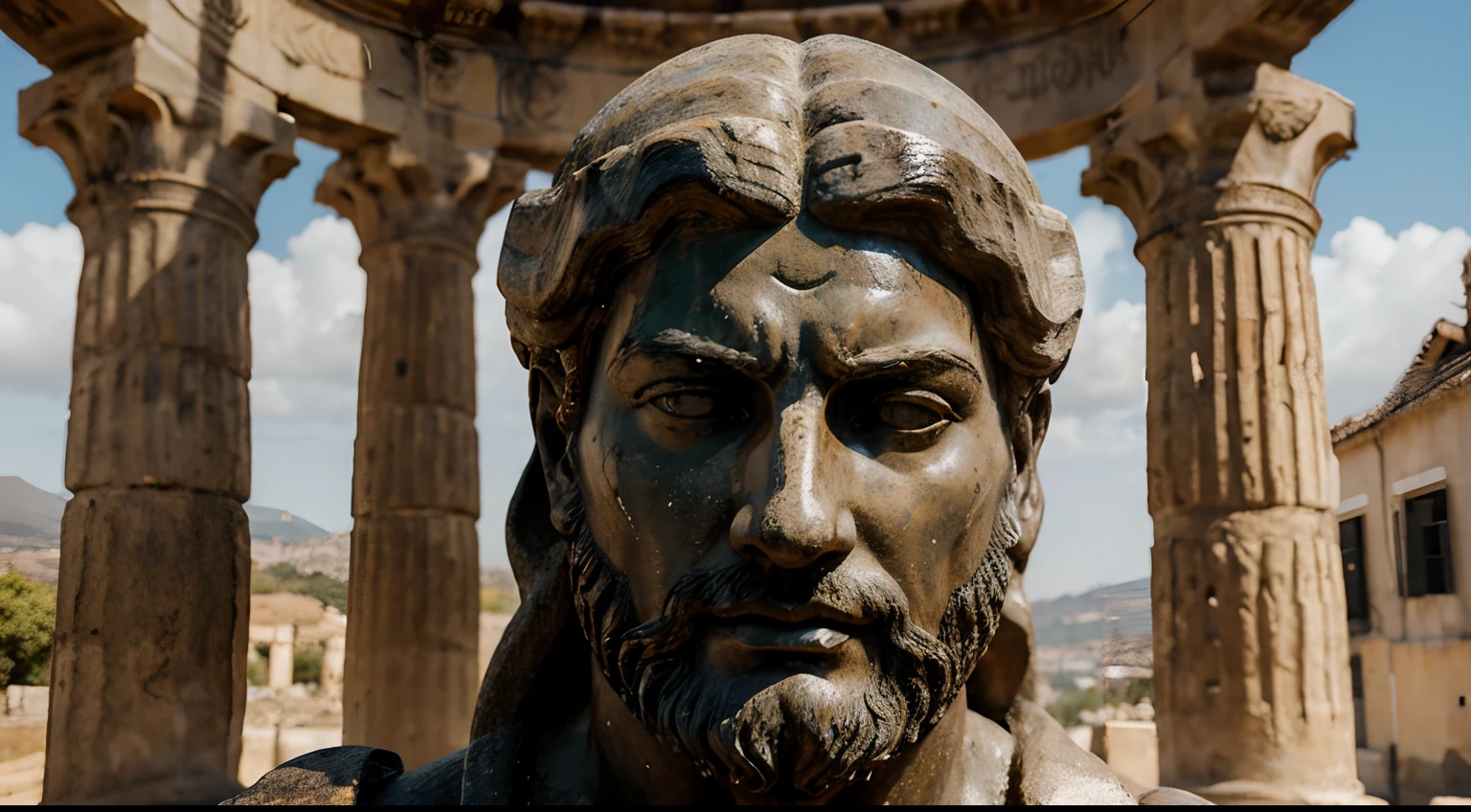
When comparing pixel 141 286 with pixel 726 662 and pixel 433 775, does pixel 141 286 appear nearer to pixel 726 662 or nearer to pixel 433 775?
pixel 433 775

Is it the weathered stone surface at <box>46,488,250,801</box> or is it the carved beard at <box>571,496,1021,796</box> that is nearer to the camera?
the carved beard at <box>571,496,1021,796</box>

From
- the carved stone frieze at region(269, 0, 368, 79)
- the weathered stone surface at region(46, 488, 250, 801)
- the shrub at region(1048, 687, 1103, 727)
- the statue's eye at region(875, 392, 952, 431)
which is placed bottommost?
the shrub at region(1048, 687, 1103, 727)

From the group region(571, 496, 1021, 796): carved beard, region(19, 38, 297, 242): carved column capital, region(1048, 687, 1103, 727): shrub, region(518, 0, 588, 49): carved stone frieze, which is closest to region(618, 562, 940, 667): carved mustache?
region(571, 496, 1021, 796): carved beard

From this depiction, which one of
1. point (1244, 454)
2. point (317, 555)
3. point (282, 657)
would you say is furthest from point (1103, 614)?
point (282, 657)

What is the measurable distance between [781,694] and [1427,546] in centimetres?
1665

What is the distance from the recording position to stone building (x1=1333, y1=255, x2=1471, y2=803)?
14.7 metres

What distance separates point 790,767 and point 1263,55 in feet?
22.6

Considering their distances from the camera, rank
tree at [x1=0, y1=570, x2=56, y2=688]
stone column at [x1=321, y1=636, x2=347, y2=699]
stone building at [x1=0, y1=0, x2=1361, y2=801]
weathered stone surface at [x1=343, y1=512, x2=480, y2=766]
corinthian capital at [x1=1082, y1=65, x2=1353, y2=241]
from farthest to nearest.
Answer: stone column at [x1=321, y1=636, x2=347, y2=699]
weathered stone surface at [x1=343, y1=512, x2=480, y2=766]
tree at [x1=0, y1=570, x2=56, y2=688]
corinthian capital at [x1=1082, y1=65, x2=1353, y2=241]
stone building at [x1=0, y1=0, x2=1361, y2=801]

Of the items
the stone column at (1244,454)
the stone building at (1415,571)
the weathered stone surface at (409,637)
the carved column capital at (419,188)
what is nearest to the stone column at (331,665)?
the weathered stone surface at (409,637)

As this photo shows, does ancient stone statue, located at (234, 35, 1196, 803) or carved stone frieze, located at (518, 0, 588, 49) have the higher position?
carved stone frieze, located at (518, 0, 588, 49)

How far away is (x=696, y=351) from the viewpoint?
5.80 ft

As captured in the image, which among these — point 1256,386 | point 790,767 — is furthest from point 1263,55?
point 790,767

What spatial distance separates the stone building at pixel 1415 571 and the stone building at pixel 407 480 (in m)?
8.10

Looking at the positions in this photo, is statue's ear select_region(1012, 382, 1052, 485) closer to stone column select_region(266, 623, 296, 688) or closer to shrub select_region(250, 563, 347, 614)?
shrub select_region(250, 563, 347, 614)
